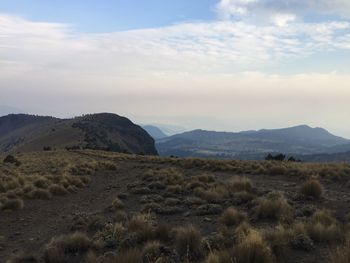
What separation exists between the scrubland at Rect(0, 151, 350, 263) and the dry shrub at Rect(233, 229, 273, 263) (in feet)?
0.06

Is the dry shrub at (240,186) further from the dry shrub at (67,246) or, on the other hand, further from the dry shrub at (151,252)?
the dry shrub at (151,252)

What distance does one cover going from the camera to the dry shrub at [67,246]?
11081mm

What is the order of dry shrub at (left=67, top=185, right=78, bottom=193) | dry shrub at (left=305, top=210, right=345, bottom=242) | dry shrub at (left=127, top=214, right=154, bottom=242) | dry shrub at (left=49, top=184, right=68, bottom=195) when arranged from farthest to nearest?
dry shrub at (left=67, top=185, right=78, bottom=193) < dry shrub at (left=49, top=184, right=68, bottom=195) < dry shrub at (left=127, top=214, right=154, bottom=242) < dry shrub at (left=305, top=210, right=345, bottom=242)

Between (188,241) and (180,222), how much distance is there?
12.5 ft

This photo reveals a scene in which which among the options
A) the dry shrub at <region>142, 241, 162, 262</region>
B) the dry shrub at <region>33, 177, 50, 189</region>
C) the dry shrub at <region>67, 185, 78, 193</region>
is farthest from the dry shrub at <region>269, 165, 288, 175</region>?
the dry shrub at <region>142, 241, 162, 262</region>

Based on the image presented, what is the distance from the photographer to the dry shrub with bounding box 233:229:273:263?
894 centimetres

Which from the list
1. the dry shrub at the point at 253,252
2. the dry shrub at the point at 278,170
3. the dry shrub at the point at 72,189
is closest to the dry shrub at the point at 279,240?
the dry shrub at the point at 253,252

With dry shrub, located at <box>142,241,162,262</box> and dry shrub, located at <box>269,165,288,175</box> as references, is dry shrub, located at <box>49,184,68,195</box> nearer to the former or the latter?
dry shrub, located at <box>269,165,288,175</box>

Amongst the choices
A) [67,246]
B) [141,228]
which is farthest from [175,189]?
[67,246]

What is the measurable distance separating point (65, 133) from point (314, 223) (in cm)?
14053

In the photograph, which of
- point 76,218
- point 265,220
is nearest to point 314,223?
point 265,220

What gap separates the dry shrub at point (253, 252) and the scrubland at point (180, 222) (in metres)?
0.02

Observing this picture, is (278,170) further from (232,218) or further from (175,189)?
(232,218)

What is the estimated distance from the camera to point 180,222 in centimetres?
1466
